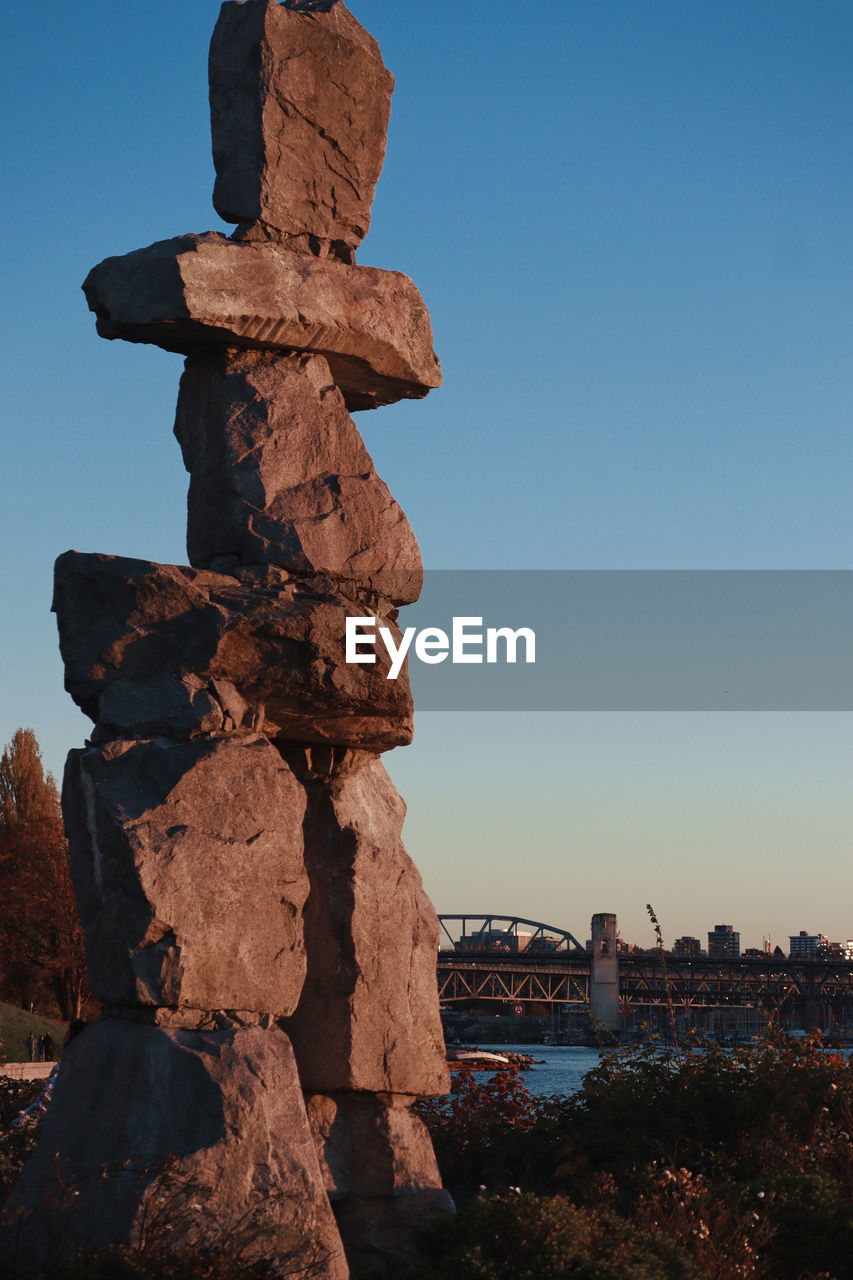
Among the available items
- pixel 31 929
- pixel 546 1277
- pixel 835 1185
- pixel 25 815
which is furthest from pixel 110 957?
pixel 25 815

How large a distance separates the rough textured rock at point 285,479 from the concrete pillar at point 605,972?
51.0 meters

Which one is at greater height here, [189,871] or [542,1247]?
[189,871]

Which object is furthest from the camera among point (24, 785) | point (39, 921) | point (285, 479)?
point (24, 785)

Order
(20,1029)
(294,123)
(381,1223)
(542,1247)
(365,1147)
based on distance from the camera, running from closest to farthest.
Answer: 1. (542,1247)
2. (381,1223)
3. (365,1147)
4. (294,123)
5. (20,1029)

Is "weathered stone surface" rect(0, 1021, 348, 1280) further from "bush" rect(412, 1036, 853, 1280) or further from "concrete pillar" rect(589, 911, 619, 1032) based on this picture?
"concrete pillar" rect(589, 911, 619, 1032)

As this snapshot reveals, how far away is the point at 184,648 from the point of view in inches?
345

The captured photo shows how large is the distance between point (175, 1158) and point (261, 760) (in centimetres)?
236

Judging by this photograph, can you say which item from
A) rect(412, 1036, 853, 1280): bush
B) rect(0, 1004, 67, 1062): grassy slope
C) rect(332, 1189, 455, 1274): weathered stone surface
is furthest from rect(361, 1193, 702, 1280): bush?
rect(0, 1004, 67, 1062): grassy slope

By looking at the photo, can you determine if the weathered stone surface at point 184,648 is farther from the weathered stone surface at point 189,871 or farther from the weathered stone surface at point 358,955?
the weathered stone surface at point 358,955

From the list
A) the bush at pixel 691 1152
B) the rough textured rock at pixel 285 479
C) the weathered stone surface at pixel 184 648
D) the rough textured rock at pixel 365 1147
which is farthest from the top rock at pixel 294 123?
the bush at pixel 691 1152

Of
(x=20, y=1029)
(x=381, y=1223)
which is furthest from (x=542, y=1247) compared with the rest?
(x=20, y=1029)

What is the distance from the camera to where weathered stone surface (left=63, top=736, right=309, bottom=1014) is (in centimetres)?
807

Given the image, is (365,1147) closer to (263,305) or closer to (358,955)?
(358,955)

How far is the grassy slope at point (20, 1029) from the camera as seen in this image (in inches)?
1190
